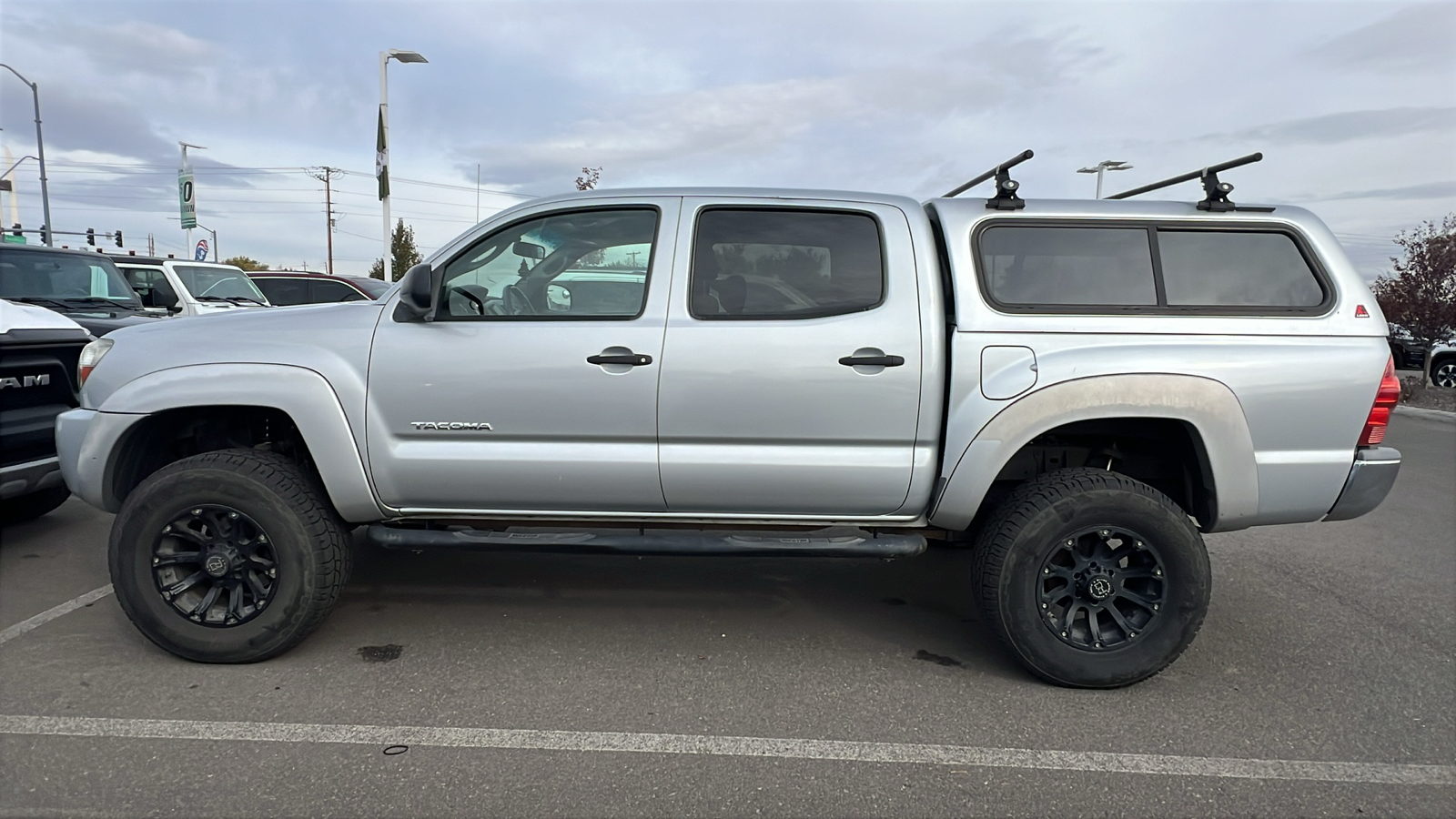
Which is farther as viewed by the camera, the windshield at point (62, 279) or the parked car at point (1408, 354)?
the parked car at point (1408, 354)

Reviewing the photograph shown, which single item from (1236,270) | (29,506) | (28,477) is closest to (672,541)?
(1236,270)

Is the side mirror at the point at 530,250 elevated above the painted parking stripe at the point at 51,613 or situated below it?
above

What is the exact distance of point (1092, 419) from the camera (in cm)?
339

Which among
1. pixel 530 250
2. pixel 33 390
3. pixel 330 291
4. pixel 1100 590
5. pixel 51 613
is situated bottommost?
pixel 51 613

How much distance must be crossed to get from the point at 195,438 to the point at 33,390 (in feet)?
6.13

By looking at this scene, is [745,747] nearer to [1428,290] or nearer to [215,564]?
[215,564]

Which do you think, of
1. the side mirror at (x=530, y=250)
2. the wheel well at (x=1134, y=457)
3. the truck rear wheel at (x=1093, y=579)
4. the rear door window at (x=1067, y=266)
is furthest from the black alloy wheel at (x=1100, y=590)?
the side mirror at (x=530, y=250)

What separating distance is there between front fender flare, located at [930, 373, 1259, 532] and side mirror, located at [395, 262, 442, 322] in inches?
86.1

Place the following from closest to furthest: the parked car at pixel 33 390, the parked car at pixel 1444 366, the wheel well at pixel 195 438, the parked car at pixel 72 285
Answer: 1. the wheel well at pixel 195 438
2. the parked car at pixel 33 390
3. the parked car at pixel 72 285
4. the parked car at pixel 1444 366

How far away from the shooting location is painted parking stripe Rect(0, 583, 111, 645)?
376 cm

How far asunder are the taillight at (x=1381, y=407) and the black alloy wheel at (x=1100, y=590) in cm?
95

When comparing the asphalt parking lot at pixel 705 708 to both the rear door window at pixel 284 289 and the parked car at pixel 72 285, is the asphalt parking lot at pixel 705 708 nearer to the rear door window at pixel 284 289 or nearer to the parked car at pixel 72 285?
the parked car at pixel 72 285

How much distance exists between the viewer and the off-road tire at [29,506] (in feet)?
17.6

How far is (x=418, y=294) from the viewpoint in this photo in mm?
3363
